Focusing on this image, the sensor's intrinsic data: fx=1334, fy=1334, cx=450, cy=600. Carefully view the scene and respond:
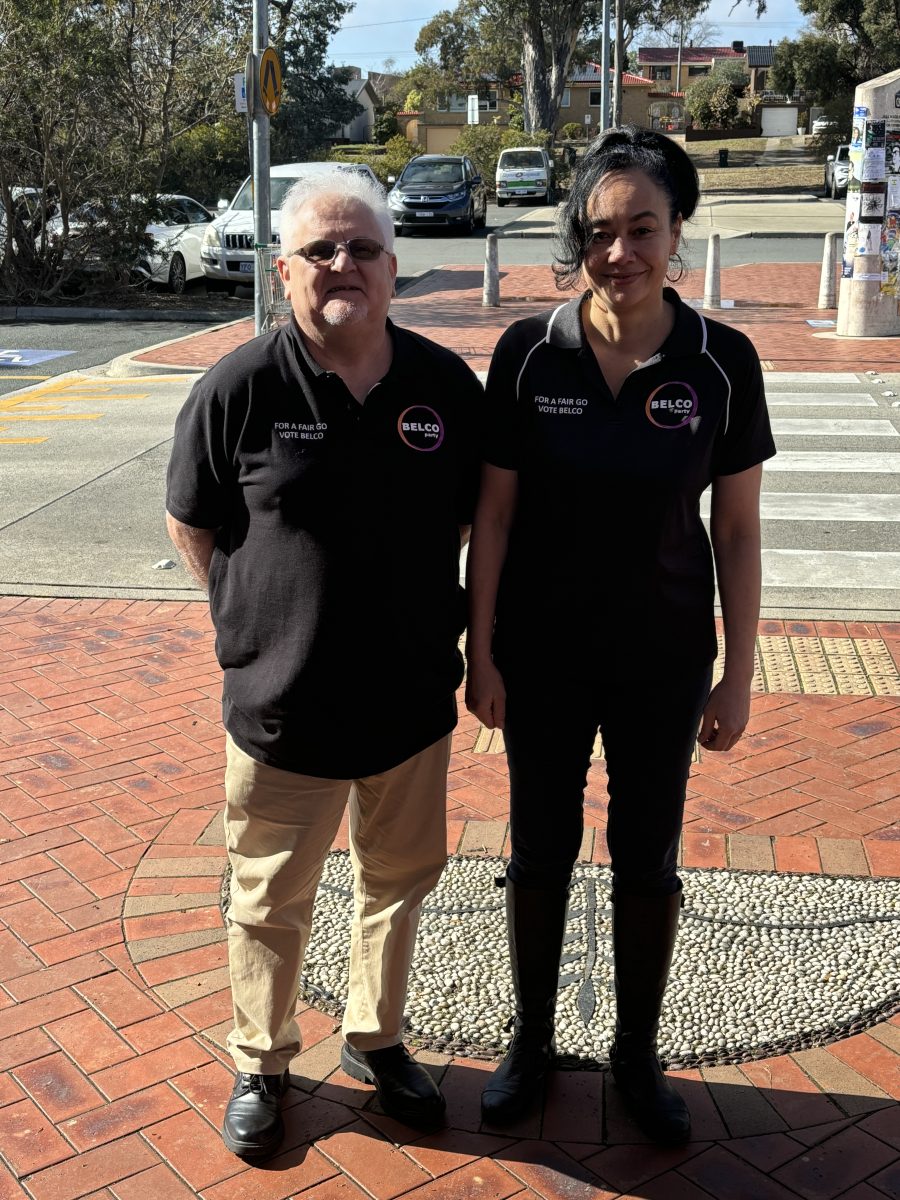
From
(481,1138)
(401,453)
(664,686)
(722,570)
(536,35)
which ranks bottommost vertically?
(481,1138)

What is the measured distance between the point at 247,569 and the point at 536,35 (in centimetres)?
5255

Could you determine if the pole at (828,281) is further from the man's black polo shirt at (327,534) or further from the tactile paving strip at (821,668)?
the man's black polo shirt at (327,534)

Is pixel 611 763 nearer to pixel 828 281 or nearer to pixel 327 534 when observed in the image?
pixel 327 534

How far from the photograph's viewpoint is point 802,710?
5141 mm

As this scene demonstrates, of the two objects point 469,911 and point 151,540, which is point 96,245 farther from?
point 469,911

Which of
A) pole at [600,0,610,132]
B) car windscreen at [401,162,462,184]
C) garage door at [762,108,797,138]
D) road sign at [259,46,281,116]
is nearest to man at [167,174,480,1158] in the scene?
road sign at [259,46,281,116]

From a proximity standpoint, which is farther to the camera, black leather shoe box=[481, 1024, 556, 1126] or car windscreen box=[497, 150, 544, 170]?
car windscreen box=[497, 150, 544, 170]

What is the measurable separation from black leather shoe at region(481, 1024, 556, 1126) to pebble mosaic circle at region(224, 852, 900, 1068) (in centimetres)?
14

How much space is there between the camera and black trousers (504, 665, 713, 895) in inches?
108

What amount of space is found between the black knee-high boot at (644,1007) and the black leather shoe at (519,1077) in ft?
0.53

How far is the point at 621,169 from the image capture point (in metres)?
2.60

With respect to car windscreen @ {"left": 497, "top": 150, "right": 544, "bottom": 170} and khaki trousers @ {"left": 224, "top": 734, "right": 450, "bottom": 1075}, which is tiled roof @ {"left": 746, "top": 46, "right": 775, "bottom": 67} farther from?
khaki trousers @ {"left": 224, "top": 734, "right": 450, "bottom": 1075}

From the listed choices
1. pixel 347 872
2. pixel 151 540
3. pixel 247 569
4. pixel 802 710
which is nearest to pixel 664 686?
pixel 247 569

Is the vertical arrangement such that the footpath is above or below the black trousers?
below
